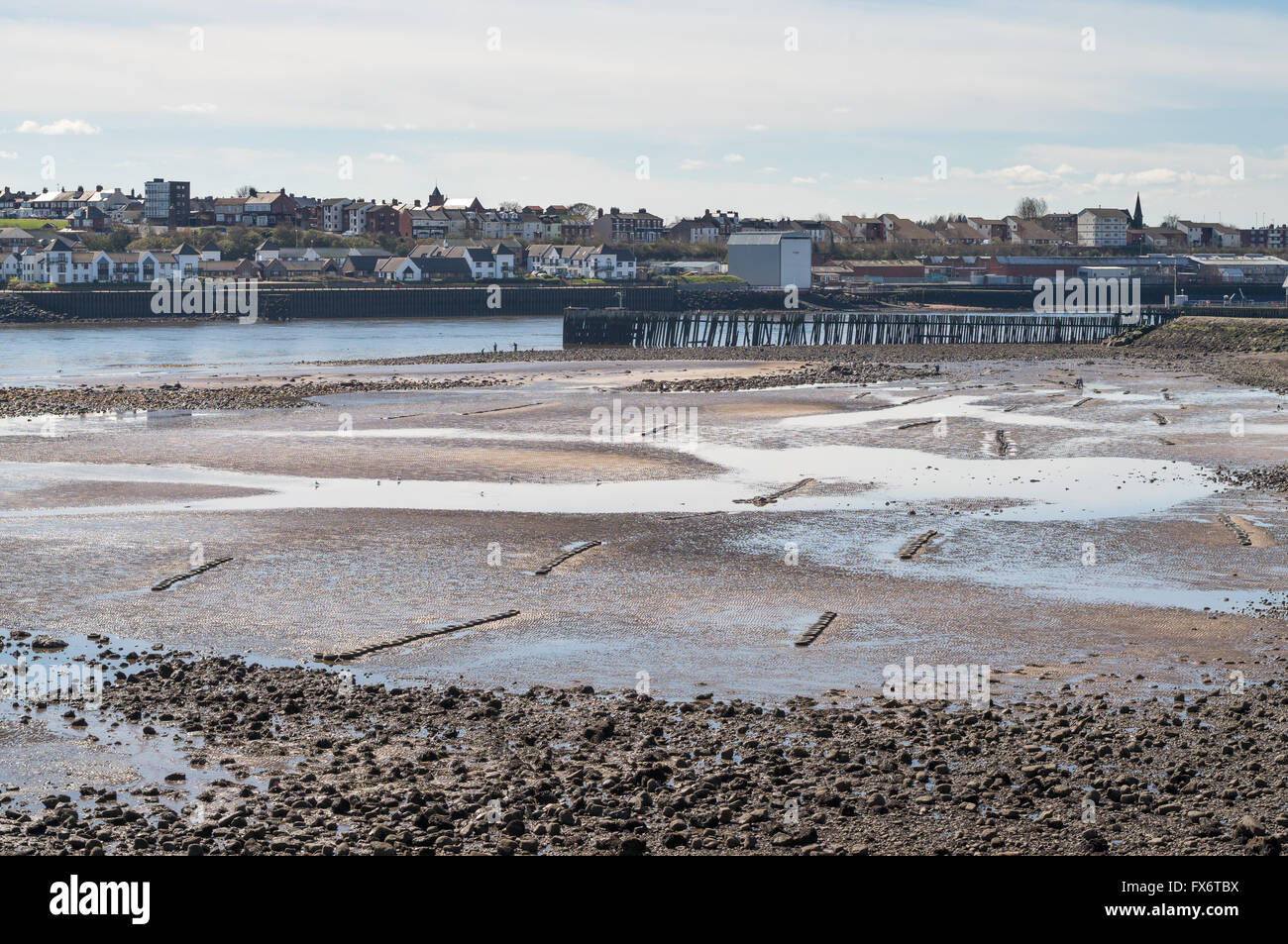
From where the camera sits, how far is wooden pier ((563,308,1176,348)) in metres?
98.5

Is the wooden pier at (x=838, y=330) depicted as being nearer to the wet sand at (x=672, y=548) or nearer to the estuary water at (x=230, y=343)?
the estuary water at (x=230, y=343)

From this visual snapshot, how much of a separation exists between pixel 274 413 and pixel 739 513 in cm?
2574

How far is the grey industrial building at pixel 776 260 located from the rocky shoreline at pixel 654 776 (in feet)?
460

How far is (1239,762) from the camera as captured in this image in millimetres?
14609

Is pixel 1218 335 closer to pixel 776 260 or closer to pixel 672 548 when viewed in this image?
pixel 672 548

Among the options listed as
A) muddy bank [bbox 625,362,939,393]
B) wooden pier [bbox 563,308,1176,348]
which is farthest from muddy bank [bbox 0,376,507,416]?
wooden pier [bbox 563,308,1176,348]

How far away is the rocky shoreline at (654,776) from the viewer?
41.4 feet

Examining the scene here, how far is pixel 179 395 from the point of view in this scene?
57719mm

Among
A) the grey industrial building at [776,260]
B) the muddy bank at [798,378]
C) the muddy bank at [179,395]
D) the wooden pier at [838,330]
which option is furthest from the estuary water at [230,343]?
the grey industrial building at [776,260]

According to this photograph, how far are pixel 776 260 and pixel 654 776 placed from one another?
483 feet

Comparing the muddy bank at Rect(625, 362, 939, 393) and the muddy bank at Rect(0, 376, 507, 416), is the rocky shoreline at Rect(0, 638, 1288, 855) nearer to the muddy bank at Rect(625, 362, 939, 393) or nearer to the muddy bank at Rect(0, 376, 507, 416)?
the muddy bank at Rect(0, 376, 507, 416)

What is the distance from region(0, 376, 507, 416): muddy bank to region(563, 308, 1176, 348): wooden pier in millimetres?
33671
